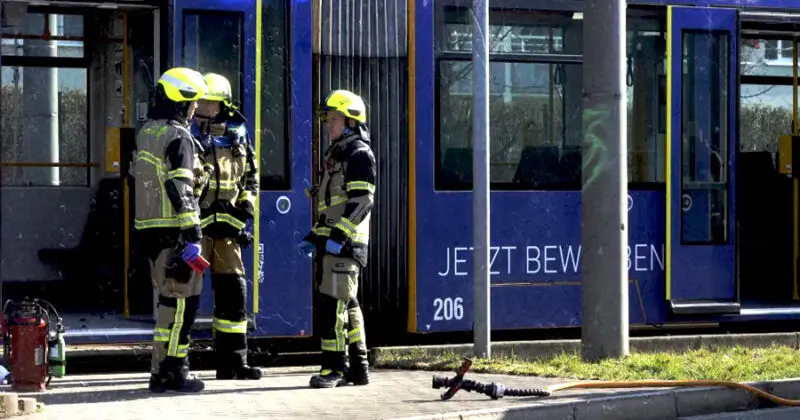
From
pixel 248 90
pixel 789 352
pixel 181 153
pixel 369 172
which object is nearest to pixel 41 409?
pixel 181 153

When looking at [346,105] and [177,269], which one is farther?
[346,105]

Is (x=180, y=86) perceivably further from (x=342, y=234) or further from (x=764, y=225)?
(x=764, y=225)

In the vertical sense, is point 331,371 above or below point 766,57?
below

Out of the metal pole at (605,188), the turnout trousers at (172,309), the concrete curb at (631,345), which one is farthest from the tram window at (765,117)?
the turnout trousers at (172,309)

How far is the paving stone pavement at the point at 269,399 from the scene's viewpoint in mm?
9219

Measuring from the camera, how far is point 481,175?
39.2 feet

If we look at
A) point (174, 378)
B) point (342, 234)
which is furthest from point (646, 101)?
point (174, 378)

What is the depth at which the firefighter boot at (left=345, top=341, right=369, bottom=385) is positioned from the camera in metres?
10.8

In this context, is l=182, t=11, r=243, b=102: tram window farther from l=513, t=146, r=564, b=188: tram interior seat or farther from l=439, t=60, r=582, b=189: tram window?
l=513, t=146, r=564, b=188: tram interior seat

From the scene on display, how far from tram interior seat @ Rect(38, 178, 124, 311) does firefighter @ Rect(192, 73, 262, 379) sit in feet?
10.8

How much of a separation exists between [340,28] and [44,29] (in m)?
2.75

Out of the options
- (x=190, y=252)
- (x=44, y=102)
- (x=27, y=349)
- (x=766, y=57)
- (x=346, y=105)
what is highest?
(x=766, y=57)

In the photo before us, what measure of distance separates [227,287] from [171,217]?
1048 millimetres

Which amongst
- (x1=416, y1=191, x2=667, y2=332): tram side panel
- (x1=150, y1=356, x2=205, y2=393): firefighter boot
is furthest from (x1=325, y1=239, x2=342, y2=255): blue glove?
(x1=416, y1=191, x2=667, y2=332): tram side panel
